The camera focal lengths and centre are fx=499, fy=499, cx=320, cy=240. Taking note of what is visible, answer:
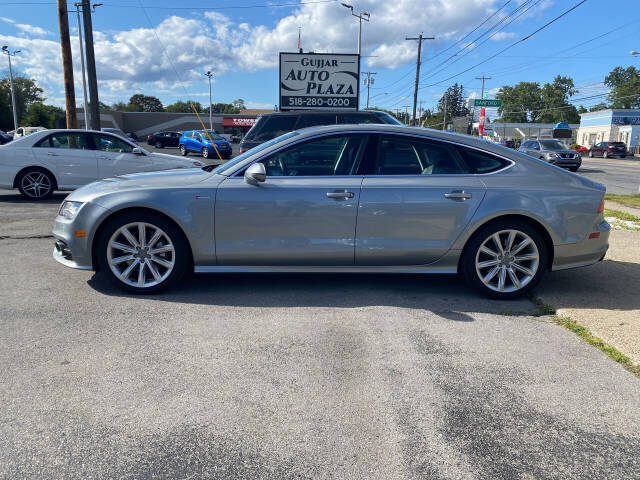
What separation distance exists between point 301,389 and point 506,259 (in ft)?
8.36

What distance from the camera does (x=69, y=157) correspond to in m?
10.5

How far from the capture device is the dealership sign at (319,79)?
17234 mm

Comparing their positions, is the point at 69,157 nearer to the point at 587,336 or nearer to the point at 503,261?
the point at 503,261

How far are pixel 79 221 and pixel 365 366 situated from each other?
2.91m

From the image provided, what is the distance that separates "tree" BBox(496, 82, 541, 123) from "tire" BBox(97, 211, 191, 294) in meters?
139

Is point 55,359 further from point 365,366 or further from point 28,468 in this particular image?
point 365,366

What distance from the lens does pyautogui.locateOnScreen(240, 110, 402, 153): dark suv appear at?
423 inches

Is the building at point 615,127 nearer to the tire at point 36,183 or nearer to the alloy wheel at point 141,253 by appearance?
the tire at point 36,183

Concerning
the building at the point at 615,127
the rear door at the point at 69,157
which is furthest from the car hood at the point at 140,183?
the building at the point at 615,127

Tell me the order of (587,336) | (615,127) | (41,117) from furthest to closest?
1. (41,117)
2. (615,127)
3. (587,336)

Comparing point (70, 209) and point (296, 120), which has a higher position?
point (296, 120)

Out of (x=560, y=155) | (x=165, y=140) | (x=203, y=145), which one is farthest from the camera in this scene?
(x=165, y=140)

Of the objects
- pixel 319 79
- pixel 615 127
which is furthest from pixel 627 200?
pixel 615 127

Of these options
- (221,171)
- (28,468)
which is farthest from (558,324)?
(28,468)
